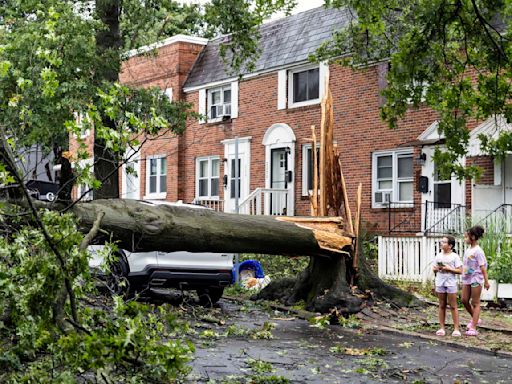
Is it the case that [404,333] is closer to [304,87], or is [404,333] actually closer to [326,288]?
[326,288]

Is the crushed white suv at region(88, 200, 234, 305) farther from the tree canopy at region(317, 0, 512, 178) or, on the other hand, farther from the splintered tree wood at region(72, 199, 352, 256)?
the tree canopy at region(317, 0, 512, 178)

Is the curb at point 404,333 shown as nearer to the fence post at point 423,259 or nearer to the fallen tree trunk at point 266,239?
the fallen tree trunk at point 266,239

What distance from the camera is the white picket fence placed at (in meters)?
18.3

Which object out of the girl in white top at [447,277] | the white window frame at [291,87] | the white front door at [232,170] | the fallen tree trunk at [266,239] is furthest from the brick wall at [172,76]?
the girl in white top at [447,277]

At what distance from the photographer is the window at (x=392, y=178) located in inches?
918

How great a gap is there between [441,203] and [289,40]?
8.47m

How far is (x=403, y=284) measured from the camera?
731 inches

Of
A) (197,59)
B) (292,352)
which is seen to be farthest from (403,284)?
(197,59)

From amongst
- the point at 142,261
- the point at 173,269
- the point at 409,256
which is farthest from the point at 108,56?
the point at 409,256

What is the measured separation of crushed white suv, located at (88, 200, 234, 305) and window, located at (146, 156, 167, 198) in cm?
1681

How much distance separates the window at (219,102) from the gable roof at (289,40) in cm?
48

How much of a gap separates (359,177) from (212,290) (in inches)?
380

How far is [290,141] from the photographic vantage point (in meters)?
26.5

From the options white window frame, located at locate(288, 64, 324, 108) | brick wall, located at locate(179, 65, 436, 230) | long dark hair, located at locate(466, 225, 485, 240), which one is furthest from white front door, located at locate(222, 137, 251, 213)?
long dark hair, located at locate(466, 225, 485, 240)
